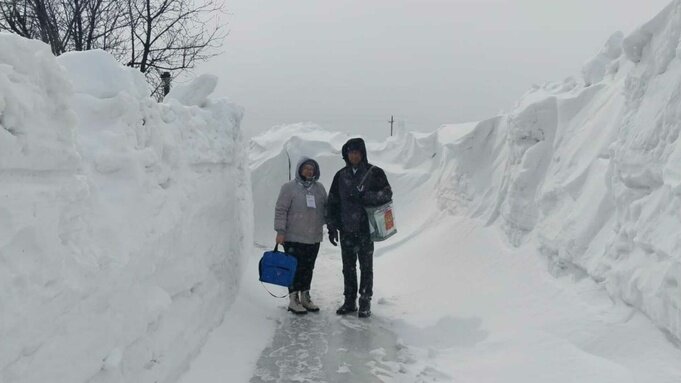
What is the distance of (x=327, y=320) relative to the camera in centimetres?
615

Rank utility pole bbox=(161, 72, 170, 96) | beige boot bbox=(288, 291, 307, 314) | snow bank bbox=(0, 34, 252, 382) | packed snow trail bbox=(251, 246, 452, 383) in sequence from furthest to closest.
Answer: utility pole bbox=(161, 72, 170, 96) < beige boot bbox=(288, 291, 307, 314) < packed snow trail bbox=(251, 246, 452, 383) < snow bank bbox=(0, 34, 252, 382)

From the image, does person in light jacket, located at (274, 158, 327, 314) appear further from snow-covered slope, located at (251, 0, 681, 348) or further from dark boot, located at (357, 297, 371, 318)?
snow-covered slope, located at (251, 0, 681, 348)

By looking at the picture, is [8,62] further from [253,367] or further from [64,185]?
[253,367]

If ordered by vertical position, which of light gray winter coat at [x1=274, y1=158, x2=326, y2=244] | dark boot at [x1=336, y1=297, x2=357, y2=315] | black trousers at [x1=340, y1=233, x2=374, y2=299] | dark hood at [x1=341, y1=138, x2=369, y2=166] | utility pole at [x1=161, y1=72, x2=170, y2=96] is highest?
utility pole at [x1=161, y1=72, x2=170, y2=96]

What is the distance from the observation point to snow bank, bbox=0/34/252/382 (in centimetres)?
219

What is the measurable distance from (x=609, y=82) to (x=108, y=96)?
6.21 metres

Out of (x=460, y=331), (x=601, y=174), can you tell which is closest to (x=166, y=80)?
(x=460, y=331)

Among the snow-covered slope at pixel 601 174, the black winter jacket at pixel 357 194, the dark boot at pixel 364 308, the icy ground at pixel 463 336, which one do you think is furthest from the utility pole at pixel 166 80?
the dark boot at pixel 364 308

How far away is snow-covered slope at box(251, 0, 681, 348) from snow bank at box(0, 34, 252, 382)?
3.24 metres

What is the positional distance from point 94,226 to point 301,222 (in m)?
3.67

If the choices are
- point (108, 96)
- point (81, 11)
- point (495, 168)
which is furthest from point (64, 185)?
point (81, 11)

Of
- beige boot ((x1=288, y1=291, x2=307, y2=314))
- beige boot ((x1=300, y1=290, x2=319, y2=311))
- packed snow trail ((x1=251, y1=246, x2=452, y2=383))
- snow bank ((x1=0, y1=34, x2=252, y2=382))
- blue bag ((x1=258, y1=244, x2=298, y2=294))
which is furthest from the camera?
beige boot ((x1=300, y1=290, x2=319, y2=311))

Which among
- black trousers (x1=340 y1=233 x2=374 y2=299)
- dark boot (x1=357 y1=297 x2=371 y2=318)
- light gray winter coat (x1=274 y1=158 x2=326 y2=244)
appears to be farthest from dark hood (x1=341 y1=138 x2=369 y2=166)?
dark boot (x1=357 y1=297 x2=371 y2=318)

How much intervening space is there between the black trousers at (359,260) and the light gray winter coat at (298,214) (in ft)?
1.16
